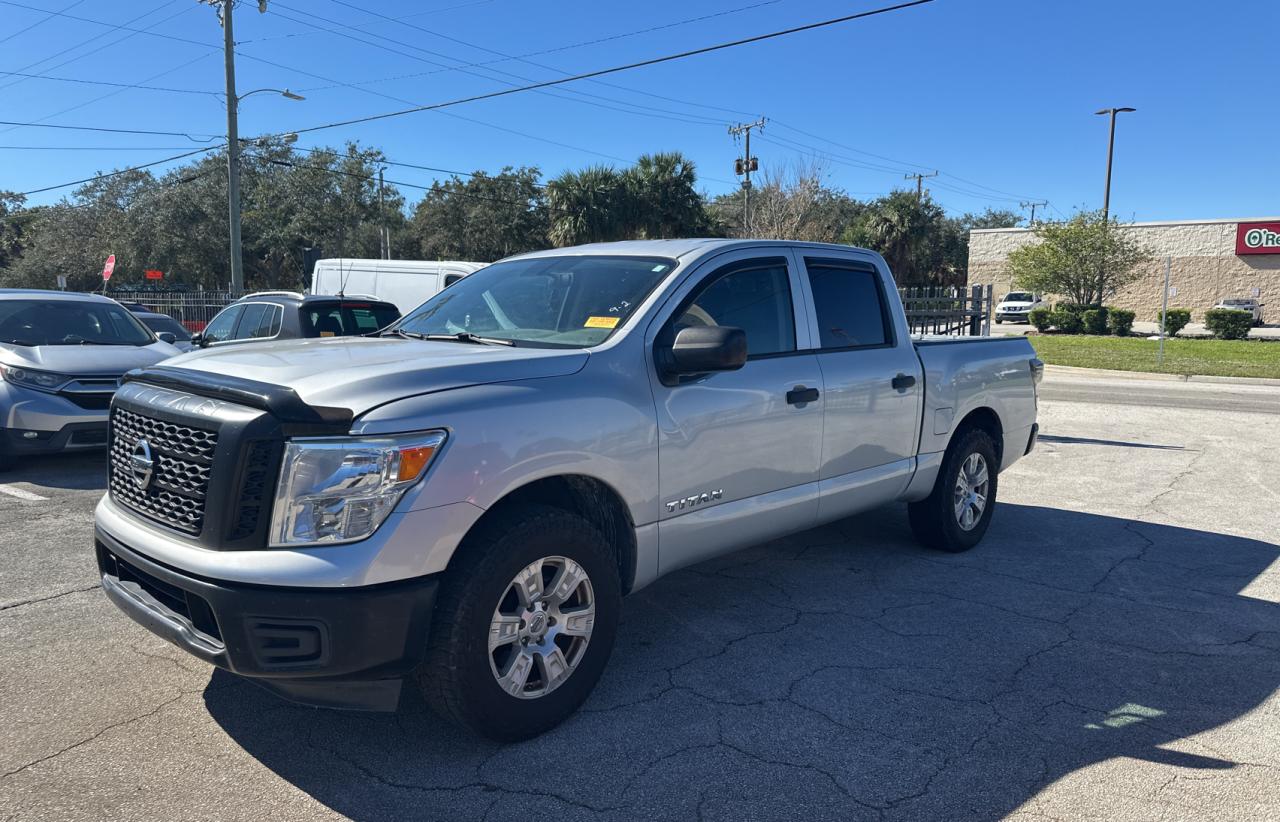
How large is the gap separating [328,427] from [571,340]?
50.6 inches

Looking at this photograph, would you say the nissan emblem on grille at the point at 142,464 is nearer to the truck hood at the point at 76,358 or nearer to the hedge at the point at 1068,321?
the truck hood at the point at 76,358

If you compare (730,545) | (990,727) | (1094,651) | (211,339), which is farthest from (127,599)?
(211,339)

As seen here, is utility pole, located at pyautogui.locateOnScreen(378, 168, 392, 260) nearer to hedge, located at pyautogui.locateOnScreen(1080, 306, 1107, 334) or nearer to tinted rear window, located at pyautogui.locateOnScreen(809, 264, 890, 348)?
hedge, located at pyautogui.locateOnScreen(1080, 306, 1107, 334)

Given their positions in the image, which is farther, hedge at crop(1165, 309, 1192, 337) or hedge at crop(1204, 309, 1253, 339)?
hedge at crop(1165, 309, 1192, 337)

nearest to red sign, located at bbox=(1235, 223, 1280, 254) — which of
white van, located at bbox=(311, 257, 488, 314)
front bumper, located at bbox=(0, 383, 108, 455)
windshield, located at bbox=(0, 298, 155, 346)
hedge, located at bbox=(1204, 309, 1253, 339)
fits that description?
hedge, located at bbox=(1204, 309, 1253, 339)

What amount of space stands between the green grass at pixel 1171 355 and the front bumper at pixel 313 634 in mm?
21963

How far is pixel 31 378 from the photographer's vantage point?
7.75 m

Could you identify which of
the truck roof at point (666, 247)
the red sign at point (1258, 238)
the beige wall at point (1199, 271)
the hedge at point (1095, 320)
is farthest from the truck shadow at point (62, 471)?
the red sign at point (1258, 238)

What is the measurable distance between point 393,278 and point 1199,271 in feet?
141

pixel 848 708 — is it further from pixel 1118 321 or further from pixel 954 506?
pixel 1118 321

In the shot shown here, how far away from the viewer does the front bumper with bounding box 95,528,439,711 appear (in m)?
2.79

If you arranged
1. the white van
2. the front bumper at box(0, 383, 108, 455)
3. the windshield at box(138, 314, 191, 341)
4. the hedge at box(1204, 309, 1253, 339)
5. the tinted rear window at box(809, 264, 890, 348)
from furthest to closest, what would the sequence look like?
the hedge at box(1204, 309, 1253, 339), the windshield at box(138, 314, 191, 341), the white van, the front bumper at box(0, 383, 108, 455), the tinted rear window at box(809, 264, 890, 348)

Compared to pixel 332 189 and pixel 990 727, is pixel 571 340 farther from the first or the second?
pixel 332 189

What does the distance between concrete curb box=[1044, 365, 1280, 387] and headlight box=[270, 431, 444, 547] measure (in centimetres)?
2088
